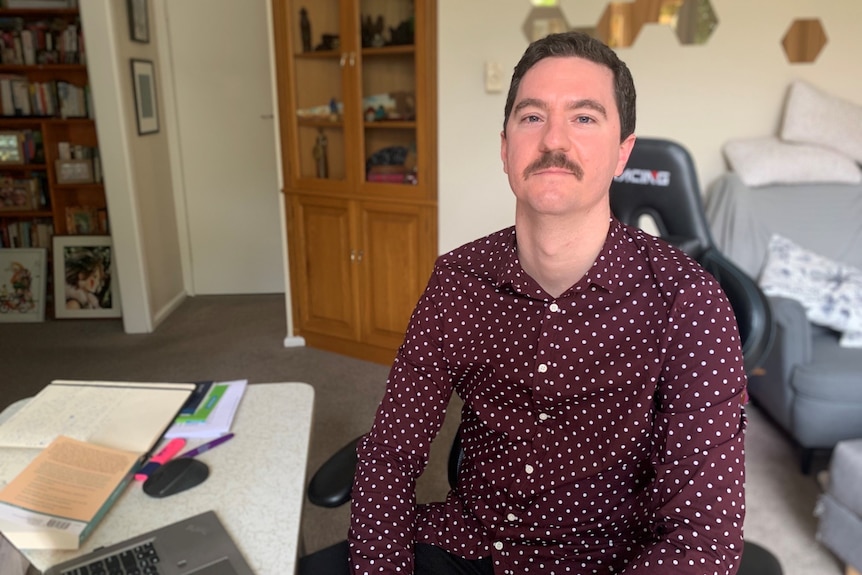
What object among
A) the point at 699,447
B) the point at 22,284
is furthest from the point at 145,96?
A: the point at 699,447

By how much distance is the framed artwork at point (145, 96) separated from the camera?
12.0ft

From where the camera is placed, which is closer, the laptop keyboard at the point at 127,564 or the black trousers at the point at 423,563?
the laptop keyboard at the point at 127,564

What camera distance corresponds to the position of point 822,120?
2629mm

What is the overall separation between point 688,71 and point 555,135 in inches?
80.2

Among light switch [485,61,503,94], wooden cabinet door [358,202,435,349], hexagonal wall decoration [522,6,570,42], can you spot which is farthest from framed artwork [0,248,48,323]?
hexagonal wall decoration [522,6,570,42]

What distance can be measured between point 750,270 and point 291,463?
2121 millimetres

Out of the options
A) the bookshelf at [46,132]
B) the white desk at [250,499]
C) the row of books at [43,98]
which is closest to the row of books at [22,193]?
the bookshelf at [46,132]

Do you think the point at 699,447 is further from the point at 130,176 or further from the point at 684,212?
the point at 130,176

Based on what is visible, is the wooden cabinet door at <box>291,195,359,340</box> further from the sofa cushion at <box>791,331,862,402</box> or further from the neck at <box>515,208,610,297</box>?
the neck at <box>515,208,610,297</box>

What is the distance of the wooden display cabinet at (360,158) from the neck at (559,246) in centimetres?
197

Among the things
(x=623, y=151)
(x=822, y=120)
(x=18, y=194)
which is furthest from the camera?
(x=18, y=194)

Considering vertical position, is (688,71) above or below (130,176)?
above

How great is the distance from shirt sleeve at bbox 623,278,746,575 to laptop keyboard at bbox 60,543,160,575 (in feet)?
2.20

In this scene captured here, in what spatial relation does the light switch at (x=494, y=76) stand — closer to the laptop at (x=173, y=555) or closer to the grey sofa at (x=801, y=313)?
the grey sofa at (x=801, y=313)
